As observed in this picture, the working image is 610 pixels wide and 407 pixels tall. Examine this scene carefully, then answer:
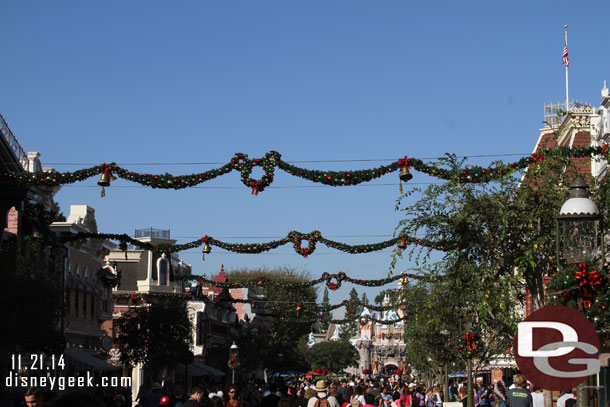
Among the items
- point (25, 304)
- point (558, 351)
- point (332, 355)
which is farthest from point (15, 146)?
point (332, 355)

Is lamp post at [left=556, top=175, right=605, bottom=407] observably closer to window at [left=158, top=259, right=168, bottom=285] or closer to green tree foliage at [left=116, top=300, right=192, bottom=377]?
green tree foliage at [left=116, top=300, right=192, bottom=377]

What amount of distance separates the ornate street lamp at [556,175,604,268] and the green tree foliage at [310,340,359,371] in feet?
430

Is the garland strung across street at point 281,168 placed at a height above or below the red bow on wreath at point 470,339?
above

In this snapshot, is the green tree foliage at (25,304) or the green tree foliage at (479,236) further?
the green tree foliage at (25,304)

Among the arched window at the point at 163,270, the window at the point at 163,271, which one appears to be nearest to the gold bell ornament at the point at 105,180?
the arched window at the point at 163,270

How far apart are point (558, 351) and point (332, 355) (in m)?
137

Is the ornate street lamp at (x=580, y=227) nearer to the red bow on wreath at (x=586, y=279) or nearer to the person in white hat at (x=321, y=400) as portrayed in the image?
the red bow on wreath at (x=586, y=279)

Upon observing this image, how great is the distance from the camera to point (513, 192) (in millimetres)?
18234

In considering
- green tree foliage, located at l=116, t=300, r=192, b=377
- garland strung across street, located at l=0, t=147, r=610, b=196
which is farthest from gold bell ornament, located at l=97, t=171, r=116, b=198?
green tree foliage, located at l=116, t=300, r=192, b=377

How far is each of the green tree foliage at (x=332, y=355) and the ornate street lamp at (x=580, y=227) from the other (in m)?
131

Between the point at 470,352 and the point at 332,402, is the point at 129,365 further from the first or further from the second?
the point at 332,402

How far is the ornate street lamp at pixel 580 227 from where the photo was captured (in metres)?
9.36

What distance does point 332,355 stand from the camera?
141 m

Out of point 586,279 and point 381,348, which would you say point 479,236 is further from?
point 381,348
